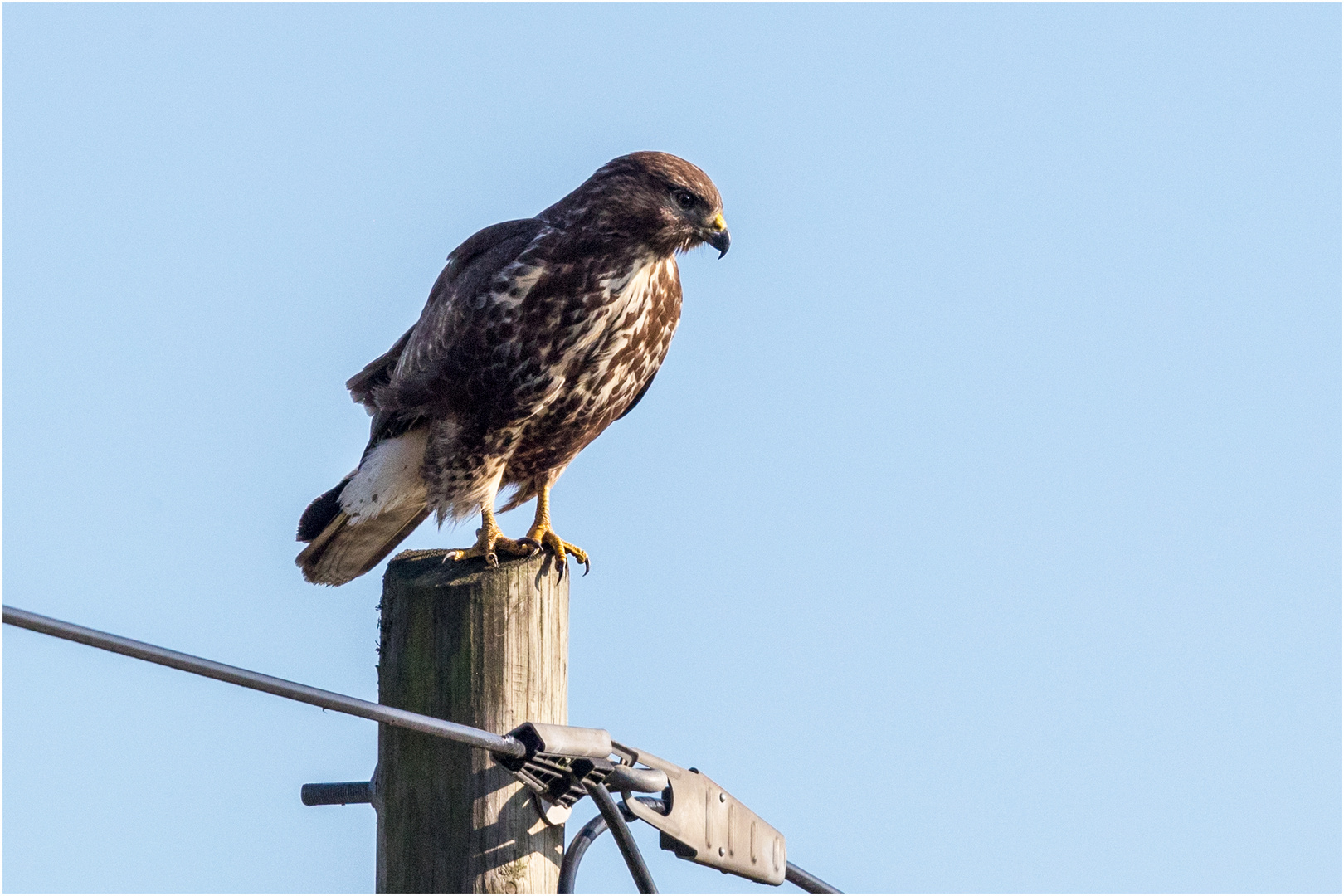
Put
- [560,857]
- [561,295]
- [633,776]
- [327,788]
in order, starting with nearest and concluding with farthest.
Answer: [633,776] < [560,857] < [327,788] < [561,295]

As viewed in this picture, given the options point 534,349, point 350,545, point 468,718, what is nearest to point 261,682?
point 468,718

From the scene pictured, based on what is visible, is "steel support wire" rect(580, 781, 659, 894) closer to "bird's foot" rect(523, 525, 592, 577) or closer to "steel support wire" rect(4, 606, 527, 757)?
"steel support wire" rect(4, 606, 527, 757)

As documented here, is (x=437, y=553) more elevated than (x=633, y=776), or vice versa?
(x=437, y=553)

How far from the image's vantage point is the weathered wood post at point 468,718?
352cm

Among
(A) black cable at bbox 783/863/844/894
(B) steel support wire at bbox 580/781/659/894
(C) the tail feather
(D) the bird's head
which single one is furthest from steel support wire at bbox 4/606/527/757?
(C) the tail feather

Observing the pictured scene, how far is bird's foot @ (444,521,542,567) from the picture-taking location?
15.7 ft

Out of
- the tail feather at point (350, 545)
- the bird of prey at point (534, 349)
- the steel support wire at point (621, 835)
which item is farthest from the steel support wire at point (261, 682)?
the tail feather at point (350, 545)

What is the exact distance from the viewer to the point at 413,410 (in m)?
5.66

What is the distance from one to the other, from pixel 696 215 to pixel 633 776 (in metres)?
2.37

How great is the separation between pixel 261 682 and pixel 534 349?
2679mm

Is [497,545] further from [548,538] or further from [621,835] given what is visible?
[621,835]

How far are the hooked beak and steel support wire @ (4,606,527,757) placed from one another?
246 cm

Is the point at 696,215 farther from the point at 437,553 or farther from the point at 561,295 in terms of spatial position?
the point at 437,553

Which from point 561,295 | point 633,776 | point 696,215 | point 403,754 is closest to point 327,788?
point 403,754
